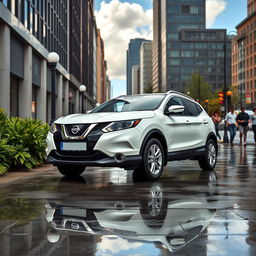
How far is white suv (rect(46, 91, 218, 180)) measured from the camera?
7.46 metres

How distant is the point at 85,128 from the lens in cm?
757

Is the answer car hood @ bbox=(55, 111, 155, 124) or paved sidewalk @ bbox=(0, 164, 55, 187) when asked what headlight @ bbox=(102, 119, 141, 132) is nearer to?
car hood @ bbox=(55, 111, 155, 124)

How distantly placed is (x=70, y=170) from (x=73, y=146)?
4.30ft

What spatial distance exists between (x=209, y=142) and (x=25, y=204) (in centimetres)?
563

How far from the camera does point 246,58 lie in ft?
374

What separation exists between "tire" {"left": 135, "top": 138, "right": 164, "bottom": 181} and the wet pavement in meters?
0.21

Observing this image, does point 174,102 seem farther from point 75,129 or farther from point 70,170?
point 70,170

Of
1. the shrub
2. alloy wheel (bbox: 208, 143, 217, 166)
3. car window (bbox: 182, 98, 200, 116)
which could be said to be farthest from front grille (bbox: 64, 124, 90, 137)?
alloy wheel (bbox: 208, 143, 217, 166)

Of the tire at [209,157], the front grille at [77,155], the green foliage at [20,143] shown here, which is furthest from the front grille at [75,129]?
the tire at [209,157]

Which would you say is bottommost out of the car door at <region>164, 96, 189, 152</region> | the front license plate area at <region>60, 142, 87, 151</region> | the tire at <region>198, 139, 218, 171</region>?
the tire at <region>198, 139, 218, 171</region>

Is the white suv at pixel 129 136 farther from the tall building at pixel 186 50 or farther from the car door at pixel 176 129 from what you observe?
the tall building at pixel 186 50

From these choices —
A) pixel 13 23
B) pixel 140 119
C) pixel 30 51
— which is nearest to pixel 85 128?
pixel 140 119

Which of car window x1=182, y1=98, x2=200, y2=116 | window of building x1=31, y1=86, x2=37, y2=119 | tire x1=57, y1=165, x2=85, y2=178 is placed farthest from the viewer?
window of building x1=31, y1=86, x2=37, y2=119

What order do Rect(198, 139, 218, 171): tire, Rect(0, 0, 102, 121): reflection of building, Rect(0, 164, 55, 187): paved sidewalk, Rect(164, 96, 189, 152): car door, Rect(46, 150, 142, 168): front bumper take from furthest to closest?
Rect(0, 0, 102, 121): reflection of building → Rect(198, 139, 218, 171): tire → Rect(164, 96, 189, 152): car door → Rect(0, 164, 55, 187): paved sidewalk → Rect(46, 150, 142, 168): front bumper
